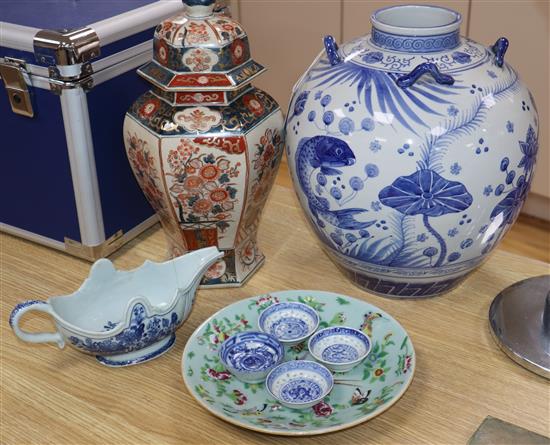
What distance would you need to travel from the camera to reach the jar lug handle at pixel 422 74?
76cm

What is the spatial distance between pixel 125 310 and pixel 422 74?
15.2 inches

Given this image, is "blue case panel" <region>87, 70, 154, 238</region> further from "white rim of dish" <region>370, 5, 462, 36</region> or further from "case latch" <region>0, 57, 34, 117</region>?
"white rim of dish" <region>370, 5, 462, 36</region>

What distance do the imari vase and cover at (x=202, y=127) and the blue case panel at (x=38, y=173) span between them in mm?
115

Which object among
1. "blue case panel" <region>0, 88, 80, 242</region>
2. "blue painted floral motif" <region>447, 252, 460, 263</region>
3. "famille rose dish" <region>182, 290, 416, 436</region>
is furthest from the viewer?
"blue case panel" <region>0, 88, 80, 242</region>

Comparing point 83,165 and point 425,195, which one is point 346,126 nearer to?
point 425,195

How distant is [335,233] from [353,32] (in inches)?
46.9

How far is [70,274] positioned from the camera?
98 cm

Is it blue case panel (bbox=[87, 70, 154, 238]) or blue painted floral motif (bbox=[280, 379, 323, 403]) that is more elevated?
blue case panel (bbox=[87, 70, 154, 238])

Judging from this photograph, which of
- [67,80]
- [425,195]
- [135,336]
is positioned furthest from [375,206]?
[67,80]

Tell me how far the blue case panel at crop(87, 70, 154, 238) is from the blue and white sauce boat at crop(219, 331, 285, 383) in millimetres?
283

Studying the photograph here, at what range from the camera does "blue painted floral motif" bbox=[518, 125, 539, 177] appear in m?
0.79

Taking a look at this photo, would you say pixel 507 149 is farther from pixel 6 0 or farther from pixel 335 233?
pixel 6 0

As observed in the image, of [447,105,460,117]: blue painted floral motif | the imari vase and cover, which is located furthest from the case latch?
[447,105,460,117]: blue painted floral motif

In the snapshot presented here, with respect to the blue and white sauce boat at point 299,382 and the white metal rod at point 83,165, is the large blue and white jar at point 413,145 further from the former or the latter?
the white metal rod at point 83,165
